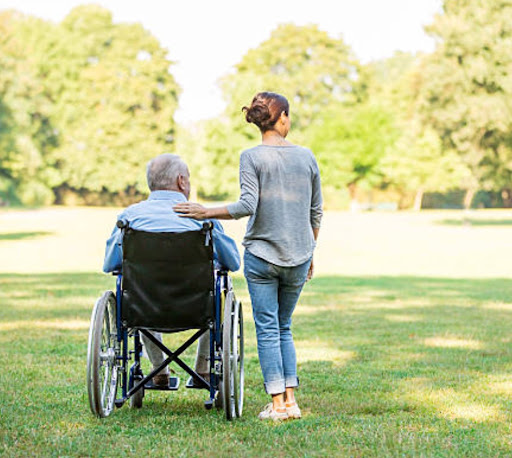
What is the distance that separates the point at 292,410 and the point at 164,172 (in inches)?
55.1

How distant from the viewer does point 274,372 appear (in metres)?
4.42

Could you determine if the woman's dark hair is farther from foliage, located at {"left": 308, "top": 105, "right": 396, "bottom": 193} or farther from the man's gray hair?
foliage, located at {"left": 308, "top": 105, "right": 396, "bottom": 193}

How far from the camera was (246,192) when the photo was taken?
14.0 feet

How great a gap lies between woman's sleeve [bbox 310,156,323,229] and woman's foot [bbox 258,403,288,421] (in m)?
0.97

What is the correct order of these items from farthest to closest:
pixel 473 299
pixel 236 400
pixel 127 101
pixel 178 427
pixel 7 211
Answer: pixel 127 101 < pixel 7 211 < pixel 473 299 < pixel 236 400 < pixel 178 427

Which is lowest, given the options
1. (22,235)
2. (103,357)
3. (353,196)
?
(353,196)

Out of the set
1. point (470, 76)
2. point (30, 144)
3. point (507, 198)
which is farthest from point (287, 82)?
point (470, 76)

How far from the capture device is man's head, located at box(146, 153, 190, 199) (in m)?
4.53

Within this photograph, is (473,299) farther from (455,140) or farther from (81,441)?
(455,140)

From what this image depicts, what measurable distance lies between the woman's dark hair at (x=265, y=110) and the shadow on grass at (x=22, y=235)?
24863 millimetres

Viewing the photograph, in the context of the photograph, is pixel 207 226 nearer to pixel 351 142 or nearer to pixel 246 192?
pixel 246 192

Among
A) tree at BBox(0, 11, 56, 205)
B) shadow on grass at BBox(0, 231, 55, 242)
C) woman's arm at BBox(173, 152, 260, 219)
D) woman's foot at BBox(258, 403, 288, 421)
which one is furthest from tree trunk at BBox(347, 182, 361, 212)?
woman's arm at BBox(173, 152, 260, 219)

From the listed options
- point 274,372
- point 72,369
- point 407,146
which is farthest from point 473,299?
point 407,146

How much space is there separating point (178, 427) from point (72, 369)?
2.01 m
